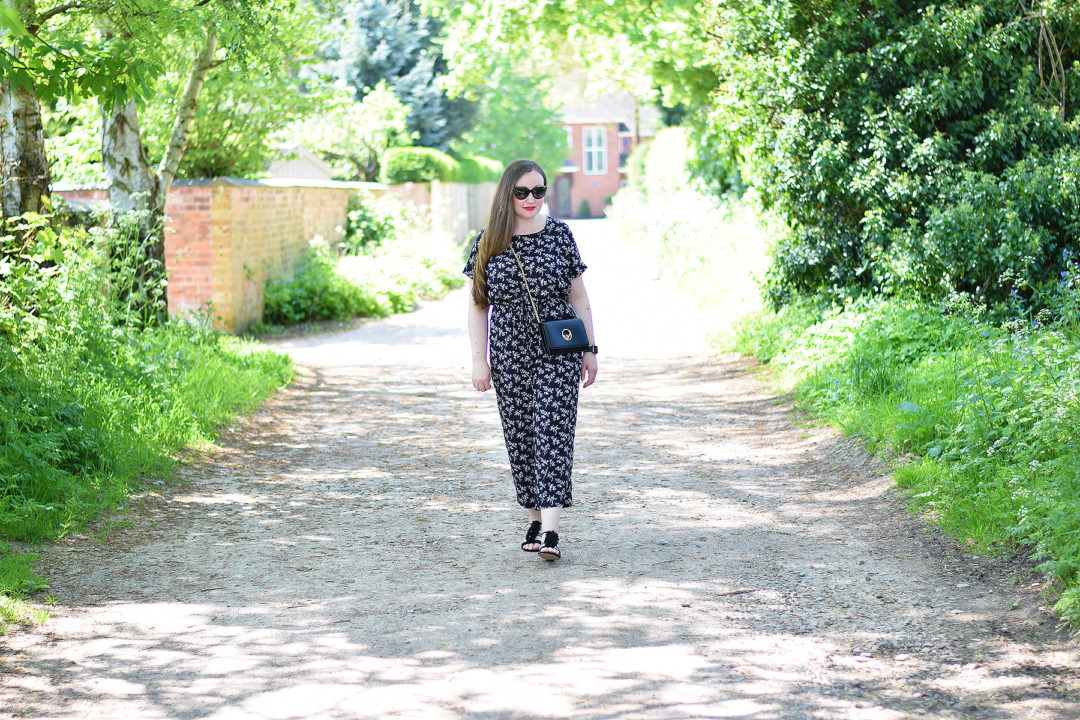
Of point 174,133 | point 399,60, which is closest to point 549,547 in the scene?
point 174,133

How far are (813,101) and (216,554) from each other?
23.2 feet

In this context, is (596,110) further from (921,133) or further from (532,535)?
(532,535)

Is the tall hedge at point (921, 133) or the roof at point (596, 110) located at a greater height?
the roof at point (596, 110)

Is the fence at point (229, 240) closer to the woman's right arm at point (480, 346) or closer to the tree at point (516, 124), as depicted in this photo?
the woman's right arm at point (480, 346)

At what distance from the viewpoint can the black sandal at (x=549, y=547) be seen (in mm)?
5219

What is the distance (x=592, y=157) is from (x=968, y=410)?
66.7 metres

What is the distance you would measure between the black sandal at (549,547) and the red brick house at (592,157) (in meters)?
65.6

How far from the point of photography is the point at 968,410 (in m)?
6.43

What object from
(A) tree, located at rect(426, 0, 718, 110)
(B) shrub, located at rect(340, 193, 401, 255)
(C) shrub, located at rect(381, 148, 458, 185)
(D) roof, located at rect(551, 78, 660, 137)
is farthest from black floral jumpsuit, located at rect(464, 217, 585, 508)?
(D) roof, located at rect(551, 78, 660, 137)

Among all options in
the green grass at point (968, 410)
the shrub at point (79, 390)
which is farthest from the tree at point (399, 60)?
the green grass at point (968, 410)

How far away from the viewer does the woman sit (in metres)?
5.16

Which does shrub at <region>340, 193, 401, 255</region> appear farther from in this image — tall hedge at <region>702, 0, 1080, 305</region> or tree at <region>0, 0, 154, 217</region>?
tall hedge at <region>702, 0, 1080, 305</region>

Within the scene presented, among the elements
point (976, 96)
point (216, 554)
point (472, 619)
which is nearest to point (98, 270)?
point (216, 554)

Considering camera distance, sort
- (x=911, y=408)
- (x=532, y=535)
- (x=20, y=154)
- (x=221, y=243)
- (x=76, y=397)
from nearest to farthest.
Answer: (x=532, y=535) < (x=911, y=408) < (x=76, y=397) < (x=20, y=154) < (x=221, y=243)
